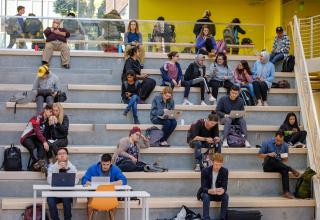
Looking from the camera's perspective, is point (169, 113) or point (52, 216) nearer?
point (52, 216)

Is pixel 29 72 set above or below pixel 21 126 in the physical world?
above

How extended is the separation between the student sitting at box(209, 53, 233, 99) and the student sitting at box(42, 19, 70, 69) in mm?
3302

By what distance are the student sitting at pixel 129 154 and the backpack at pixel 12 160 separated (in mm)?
1622

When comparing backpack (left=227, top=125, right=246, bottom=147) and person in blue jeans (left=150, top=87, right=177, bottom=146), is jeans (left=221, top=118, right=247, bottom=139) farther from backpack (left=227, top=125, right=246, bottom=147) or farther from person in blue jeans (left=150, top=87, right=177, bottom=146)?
person in blue jeans (left=150, top=87, right=177, bottom=146)

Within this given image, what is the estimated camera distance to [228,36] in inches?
751

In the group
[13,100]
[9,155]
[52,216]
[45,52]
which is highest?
[45,52]

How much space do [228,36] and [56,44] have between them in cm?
471

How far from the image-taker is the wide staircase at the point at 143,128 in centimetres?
1252

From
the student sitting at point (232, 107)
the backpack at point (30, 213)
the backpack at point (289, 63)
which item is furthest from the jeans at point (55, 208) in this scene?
the backpack at point (289, 63)

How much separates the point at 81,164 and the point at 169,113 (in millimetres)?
1957

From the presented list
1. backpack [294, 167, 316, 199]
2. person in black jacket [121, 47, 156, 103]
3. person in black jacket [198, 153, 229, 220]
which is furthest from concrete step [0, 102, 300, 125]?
person in black jacket [198, 153, 229, 220]

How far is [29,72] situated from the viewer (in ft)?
53.7

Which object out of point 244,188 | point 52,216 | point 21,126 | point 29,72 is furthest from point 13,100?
point 244,188

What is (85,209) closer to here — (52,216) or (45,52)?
(52,216)
